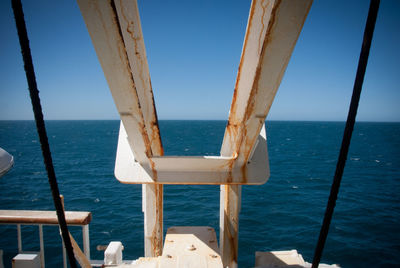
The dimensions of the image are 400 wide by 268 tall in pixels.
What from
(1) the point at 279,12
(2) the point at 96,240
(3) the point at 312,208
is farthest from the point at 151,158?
(3) the point at 312,208

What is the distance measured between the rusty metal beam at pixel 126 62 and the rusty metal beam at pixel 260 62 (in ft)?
1.78

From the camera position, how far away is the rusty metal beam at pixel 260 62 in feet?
2.96

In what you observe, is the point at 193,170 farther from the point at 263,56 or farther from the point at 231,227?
the point at 263,56

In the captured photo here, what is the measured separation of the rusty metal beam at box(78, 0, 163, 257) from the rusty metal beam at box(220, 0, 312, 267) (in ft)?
1.78

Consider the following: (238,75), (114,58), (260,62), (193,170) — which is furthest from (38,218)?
(260,62)

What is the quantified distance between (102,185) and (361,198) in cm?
2642

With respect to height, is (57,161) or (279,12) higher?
(279,12)

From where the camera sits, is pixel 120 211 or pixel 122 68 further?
pixel 120 211

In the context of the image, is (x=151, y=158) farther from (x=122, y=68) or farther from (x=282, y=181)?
(x=282, y=181)

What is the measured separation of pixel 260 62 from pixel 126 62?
0.66 metres

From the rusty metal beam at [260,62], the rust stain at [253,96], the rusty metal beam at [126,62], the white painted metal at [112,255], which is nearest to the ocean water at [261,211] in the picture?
the white painted metal at [112,255]

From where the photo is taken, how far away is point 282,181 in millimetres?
25594

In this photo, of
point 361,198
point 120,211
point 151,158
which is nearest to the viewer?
point 151,158

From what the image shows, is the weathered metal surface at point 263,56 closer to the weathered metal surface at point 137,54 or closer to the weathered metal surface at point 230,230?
the weathered metal surface at point 137,54
